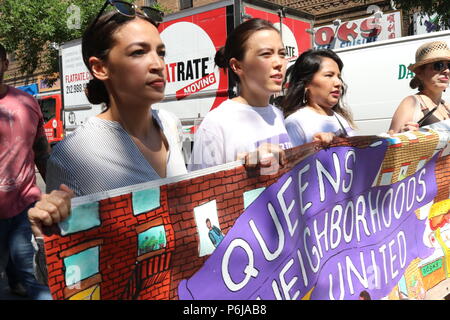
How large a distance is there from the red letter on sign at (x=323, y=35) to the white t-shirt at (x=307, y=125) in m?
13.5

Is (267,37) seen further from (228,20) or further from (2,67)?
(228,20)

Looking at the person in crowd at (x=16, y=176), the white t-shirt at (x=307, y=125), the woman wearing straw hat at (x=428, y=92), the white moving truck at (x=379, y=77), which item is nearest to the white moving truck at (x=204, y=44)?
the white moving truck at (x=379, y=77)

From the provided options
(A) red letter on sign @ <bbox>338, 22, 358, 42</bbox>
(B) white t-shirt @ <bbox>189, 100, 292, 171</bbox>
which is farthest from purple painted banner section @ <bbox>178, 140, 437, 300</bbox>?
(A) red letter on sign @ <bbox>338, 22, 358, 42</bbox>

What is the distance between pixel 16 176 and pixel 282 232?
1726mm

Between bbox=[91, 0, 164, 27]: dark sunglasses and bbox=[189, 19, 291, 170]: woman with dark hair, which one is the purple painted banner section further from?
bbox=[91, 0, 164, 27]: dark sunglasses

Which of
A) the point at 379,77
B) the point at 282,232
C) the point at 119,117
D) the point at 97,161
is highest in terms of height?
the point at 379,77

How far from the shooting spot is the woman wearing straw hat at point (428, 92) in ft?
12.1

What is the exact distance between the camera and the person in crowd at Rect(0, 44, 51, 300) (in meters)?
2.88

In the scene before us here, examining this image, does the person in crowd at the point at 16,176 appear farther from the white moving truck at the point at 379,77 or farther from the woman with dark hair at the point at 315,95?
the white moving truck at the point at 379,77

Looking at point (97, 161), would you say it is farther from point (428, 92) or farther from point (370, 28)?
point (370, 28)

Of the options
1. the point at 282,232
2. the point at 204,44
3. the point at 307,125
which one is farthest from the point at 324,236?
the point at 204,44

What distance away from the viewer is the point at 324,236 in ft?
7.77

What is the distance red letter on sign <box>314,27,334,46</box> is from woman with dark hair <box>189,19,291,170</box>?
14069 millimetres
